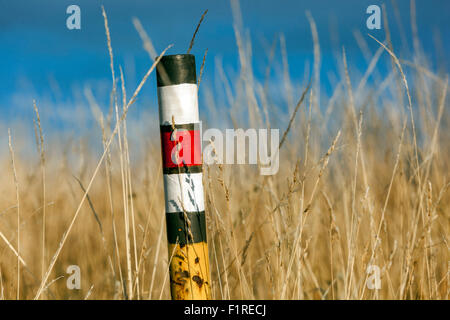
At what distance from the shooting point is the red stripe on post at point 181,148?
1108mm

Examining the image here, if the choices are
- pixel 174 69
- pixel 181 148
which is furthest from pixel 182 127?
pixel 174 69

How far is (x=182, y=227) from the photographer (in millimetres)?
1126

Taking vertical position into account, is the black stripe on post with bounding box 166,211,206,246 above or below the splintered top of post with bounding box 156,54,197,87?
below

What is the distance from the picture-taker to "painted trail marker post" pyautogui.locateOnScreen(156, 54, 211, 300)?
3.65 feet

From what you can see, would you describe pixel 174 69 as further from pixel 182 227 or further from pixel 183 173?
pixel 182 227

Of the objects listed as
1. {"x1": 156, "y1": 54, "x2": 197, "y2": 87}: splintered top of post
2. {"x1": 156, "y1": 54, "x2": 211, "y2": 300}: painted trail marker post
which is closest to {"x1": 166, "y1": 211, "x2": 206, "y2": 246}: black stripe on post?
{"x1": 156, "y1": 54, "x2": 211, "y2": 300}: painted trail marker post

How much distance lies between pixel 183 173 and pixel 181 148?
0.07 meters

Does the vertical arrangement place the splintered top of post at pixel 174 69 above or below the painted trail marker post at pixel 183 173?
above

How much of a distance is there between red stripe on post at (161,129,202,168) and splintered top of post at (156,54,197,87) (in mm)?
145

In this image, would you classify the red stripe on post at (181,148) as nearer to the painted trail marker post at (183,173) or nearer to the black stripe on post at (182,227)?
the painted trail marker post at (183,173)

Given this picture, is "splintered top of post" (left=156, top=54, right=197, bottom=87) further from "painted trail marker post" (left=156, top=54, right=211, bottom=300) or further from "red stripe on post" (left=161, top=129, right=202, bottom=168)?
"red stripe on post" (left=161, top=129, right=202, bottom=168)

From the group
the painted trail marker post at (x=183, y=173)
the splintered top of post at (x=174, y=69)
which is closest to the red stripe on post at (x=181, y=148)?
the painted trail marker post at (x=183, y=173)
